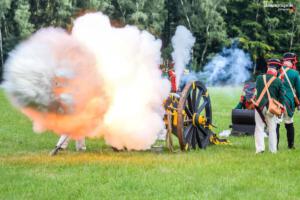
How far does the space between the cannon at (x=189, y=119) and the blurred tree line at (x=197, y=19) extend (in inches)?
1261

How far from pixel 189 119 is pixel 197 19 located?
133 feet

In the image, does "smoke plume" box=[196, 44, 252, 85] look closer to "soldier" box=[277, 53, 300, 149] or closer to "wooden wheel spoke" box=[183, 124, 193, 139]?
"soldier" box=[277, 53, 300, 149]

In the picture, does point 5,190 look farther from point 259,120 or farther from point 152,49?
point 259,120

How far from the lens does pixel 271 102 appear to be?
1136 cm

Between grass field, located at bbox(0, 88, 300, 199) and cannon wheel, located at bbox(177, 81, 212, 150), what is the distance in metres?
0.30

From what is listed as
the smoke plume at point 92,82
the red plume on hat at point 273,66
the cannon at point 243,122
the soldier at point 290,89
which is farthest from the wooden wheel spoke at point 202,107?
the cannon at point 243,122

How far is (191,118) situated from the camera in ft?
38.7

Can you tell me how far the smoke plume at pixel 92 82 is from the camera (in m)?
9.39

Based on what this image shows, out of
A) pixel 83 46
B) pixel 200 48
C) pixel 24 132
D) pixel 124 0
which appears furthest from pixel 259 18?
pixel 83 46

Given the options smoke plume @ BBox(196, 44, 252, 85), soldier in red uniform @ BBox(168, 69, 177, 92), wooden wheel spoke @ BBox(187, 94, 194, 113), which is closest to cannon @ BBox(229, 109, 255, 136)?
soldier in red uniform @ BBox(168, 69, 177, 92)

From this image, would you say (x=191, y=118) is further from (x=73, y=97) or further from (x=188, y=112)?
(x=73, y=97)

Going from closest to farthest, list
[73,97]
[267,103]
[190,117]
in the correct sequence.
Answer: [73,97], [267,103], [190,117]

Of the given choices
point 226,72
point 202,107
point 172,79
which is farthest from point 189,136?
point 226,72

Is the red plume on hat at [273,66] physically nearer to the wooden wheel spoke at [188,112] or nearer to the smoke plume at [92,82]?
the wooden wheel spoke at [188,112]
